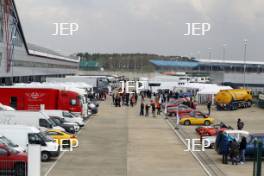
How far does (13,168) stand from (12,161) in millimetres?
933

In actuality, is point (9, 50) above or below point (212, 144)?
above

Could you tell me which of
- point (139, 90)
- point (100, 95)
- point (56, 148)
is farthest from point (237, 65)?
point (56, 148)

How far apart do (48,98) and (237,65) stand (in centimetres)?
14296

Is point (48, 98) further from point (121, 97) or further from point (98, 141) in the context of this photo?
point (121, 97)

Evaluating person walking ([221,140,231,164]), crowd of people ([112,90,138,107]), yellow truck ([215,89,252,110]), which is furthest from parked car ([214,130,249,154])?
crowd of people ([112,90,138,107])

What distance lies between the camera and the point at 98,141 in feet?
103

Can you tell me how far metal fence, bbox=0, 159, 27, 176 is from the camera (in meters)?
16.5

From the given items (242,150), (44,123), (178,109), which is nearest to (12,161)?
(242,150)

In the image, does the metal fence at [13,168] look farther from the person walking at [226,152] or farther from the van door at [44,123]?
the van door at [44,123]

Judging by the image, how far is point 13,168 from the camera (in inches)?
672

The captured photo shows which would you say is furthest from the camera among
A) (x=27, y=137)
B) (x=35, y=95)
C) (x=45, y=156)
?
(x=35, y=95)

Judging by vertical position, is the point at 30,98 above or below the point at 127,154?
above

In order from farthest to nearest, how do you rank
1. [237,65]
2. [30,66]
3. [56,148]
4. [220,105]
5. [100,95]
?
[237,65] → [30,66] → [100,95] → [220,105] → [56,148]

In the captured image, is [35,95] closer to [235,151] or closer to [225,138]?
[225,138]
